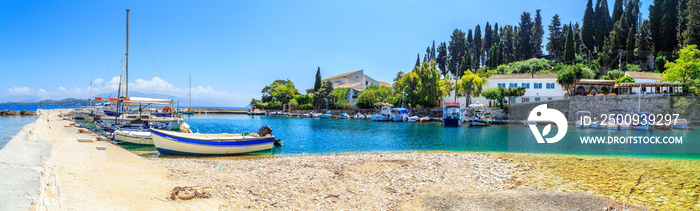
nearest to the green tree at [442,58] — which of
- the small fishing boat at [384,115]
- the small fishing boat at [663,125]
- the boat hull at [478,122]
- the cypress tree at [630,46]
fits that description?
the small fishing boat at [384,115]

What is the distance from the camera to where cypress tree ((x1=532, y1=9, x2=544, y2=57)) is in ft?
295

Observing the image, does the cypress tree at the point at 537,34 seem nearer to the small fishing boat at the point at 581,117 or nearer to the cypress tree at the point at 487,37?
the cypress tree at the point at 487,37

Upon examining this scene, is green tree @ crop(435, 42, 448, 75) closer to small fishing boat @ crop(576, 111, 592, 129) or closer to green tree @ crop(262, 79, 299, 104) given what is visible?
green tree @ crop(262, 79, 299, 104)

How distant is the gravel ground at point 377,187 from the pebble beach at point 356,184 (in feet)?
0.09

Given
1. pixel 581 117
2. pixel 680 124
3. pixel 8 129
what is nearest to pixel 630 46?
pixel 581 117

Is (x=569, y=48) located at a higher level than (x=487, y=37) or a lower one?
lower

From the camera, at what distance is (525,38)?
87875 mm

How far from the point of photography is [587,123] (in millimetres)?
43938

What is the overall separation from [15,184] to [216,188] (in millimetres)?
4809

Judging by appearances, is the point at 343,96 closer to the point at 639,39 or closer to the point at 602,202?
the point at 639,39

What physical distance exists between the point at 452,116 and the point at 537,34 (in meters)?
56.5

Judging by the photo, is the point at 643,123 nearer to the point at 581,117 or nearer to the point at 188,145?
the point at 581,117

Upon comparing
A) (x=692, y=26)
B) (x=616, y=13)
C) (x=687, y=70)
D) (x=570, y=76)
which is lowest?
(x=687, y=70)

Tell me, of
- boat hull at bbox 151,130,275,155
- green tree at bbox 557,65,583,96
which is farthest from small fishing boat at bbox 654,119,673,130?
boat hull at bbox 151,130,275,155
